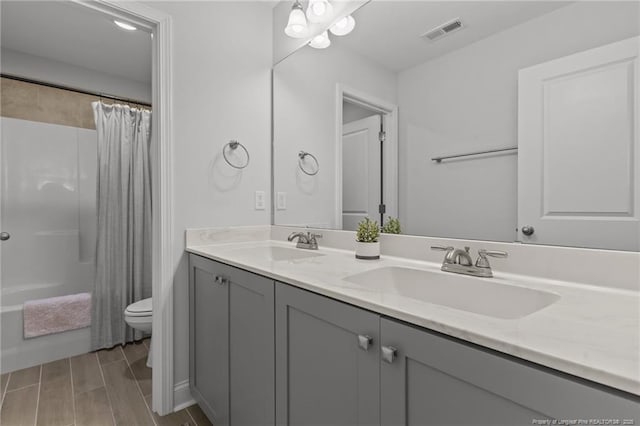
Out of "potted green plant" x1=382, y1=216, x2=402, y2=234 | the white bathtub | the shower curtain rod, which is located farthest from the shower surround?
"potted green plant" x1=382, y1=216, x2=402, y2=234

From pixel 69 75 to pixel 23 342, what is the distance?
2.20m

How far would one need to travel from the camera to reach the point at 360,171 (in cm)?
160

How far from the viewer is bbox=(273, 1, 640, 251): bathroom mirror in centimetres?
85

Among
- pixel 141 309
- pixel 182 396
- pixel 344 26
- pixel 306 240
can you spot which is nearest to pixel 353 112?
pixel 344 26

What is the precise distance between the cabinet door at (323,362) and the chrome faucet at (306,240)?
681mm

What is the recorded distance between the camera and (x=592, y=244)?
90cm

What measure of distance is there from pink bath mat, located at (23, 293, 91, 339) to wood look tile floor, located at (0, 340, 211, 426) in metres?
0.23

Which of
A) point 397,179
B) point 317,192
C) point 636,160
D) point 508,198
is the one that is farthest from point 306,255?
point 636,160

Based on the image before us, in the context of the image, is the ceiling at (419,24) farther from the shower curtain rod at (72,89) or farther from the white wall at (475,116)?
the shower curtain rod at (72,89)

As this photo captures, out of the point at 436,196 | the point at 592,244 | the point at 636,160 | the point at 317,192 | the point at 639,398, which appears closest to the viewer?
the point at 639,398

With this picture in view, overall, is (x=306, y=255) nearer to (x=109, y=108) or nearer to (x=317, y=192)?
(x=317, y=192)

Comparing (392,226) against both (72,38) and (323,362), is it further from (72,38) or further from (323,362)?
(72,38)

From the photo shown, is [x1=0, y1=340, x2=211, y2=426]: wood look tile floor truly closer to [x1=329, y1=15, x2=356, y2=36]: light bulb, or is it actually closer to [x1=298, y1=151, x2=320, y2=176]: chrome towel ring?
[x1=298, y1=151, x2=320, y2=176]: chrome towel ring

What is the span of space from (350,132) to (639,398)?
4.66ft
